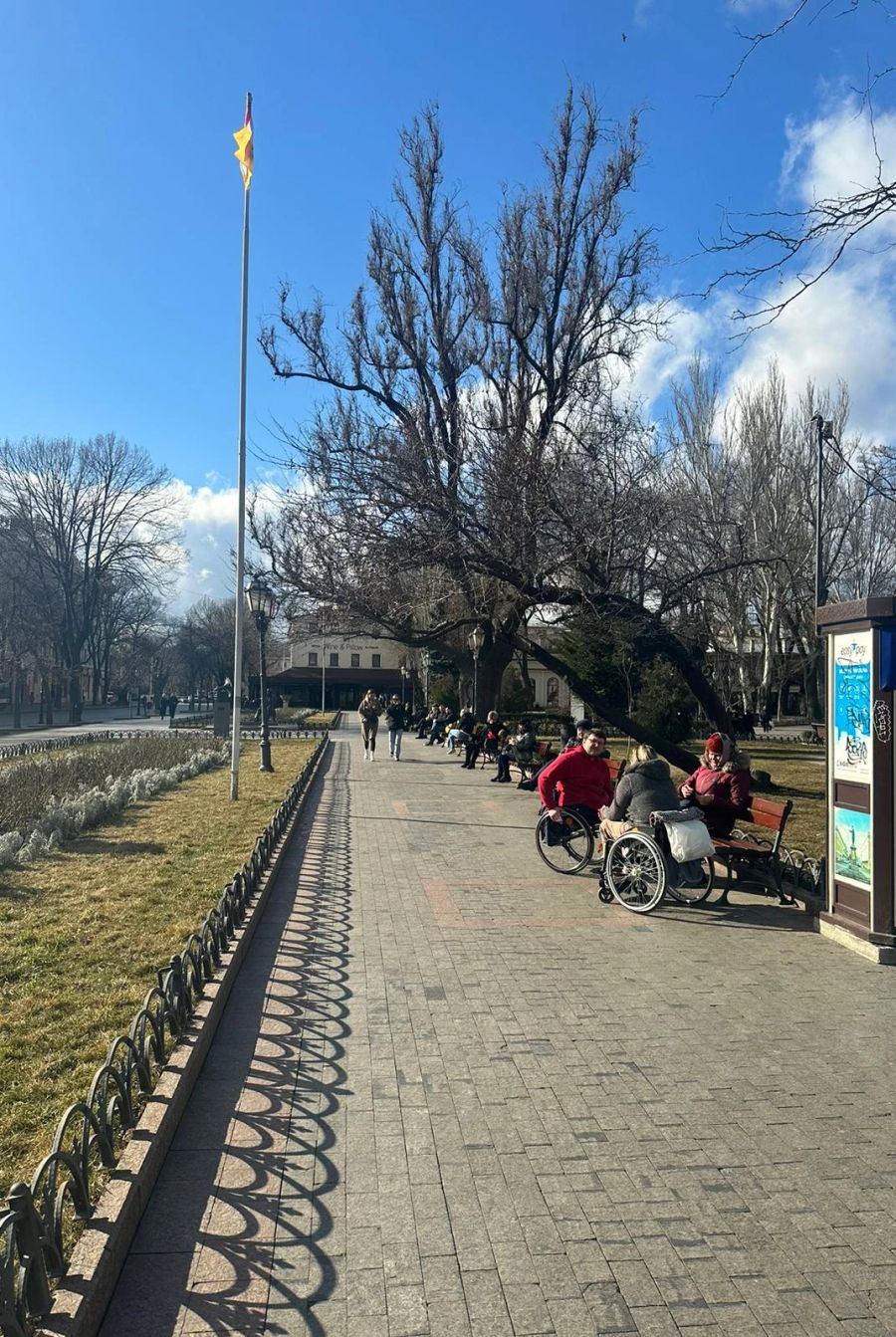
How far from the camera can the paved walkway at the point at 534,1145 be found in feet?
9.78

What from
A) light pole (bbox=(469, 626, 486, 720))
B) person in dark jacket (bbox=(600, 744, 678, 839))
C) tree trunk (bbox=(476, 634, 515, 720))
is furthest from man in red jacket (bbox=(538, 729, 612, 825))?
tree trunk (bbox=(476, 634, 515, 720))

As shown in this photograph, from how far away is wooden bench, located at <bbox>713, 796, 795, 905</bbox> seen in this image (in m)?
8.48

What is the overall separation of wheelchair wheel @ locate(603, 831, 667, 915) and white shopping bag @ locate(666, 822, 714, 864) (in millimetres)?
231

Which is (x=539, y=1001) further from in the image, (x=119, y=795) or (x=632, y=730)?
(x=119, y=795)

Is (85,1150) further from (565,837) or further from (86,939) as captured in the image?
(565,837)

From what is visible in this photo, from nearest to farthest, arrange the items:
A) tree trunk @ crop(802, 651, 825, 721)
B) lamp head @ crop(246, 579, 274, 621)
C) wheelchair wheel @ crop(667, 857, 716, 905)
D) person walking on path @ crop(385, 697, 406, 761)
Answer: wheelchair wheel @ crop(667, 857, 716, 905) → lamp head @ crop(246, 579, 274, 621) → person walking on path @ crop(385, 697, 406, 761) → tree trunk @ crop(802, 651, 825, 721)

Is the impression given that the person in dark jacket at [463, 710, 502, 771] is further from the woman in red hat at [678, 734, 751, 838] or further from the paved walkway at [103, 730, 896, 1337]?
the paved walkway at [103, 730, 896, 1337]

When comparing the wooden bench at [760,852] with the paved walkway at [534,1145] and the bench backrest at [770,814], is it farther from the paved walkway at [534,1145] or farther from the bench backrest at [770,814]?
the paved walkway at [534,1145]

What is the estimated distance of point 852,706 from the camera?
7.14 meters

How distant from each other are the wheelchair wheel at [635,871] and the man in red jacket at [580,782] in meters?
1.46

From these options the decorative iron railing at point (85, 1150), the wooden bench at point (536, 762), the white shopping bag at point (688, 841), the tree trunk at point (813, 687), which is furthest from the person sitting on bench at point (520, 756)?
the tree trunk at point (813, 687)

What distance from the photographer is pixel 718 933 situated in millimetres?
7512

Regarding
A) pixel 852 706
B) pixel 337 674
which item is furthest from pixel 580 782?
pixel 337 674

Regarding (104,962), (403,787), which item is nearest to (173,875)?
(104,962)
